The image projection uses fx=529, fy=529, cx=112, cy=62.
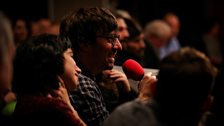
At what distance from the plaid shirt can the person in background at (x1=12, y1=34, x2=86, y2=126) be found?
0.71 feet

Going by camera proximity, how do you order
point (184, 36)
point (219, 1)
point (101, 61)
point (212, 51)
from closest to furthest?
1. point (101, 61)
2. point (212, 51)
3. point (184, 36)
4. point (219, 1)

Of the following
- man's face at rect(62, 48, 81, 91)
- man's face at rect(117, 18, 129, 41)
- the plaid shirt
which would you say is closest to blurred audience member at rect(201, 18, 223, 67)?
man's face at rect(117, 18, 129, 41)

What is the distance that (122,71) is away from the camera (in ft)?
9.55

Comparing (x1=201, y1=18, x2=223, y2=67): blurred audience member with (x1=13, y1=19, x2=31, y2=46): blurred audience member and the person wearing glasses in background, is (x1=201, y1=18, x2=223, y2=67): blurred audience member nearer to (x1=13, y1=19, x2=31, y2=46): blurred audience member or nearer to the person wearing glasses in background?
(x1=13, y1=19, x2=31, y2=46): blurred audience member

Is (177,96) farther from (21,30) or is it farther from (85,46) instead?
(21,30)

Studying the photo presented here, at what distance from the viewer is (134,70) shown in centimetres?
261

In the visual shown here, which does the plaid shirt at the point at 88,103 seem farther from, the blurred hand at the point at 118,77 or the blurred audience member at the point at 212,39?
the blurred audience member at the point at 212,39

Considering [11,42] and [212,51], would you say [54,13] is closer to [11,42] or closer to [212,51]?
[212,51]

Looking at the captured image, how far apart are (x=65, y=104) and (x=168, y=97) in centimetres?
46

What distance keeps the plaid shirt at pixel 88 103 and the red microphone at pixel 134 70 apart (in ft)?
0.74

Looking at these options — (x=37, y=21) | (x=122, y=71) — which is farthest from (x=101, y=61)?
(x=37, y=21)

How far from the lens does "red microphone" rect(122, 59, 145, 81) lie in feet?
8.52

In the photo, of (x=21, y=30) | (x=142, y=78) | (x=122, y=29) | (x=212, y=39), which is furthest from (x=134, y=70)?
(x=212, y=39)

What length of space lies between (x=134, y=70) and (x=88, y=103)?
0.31 metres
